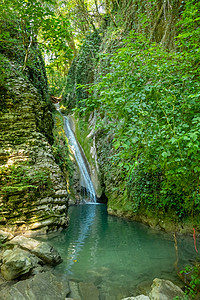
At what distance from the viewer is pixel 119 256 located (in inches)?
164

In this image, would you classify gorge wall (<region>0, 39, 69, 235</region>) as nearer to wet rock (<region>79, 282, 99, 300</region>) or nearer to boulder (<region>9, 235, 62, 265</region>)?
boulder (<region>9, 235, 62, 265</region>)

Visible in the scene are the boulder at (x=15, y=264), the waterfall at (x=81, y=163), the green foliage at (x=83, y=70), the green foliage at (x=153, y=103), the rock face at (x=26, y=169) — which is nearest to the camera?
the green foliage at (x=153, y=103)

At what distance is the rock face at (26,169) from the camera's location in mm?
5193

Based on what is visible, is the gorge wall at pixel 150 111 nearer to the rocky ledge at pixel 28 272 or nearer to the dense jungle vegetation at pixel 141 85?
the dense jungle vegetation at pixel 141 85

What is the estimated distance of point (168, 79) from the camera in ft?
8.54

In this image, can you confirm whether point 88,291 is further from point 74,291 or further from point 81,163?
point 81,163

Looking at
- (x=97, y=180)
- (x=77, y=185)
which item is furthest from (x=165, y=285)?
(x=77, y=185)

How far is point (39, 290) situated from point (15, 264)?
67 cm

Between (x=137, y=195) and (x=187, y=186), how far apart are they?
423cm

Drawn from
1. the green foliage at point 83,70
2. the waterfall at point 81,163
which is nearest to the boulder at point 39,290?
the waterfall at point 81,163

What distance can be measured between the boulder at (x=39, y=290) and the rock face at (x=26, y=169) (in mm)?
2578

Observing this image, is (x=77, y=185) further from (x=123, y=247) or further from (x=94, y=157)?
(x=123, y=247)

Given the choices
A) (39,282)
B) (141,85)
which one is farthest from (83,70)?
(39,282)

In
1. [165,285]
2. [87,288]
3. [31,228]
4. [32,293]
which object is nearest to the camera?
[32,293]
